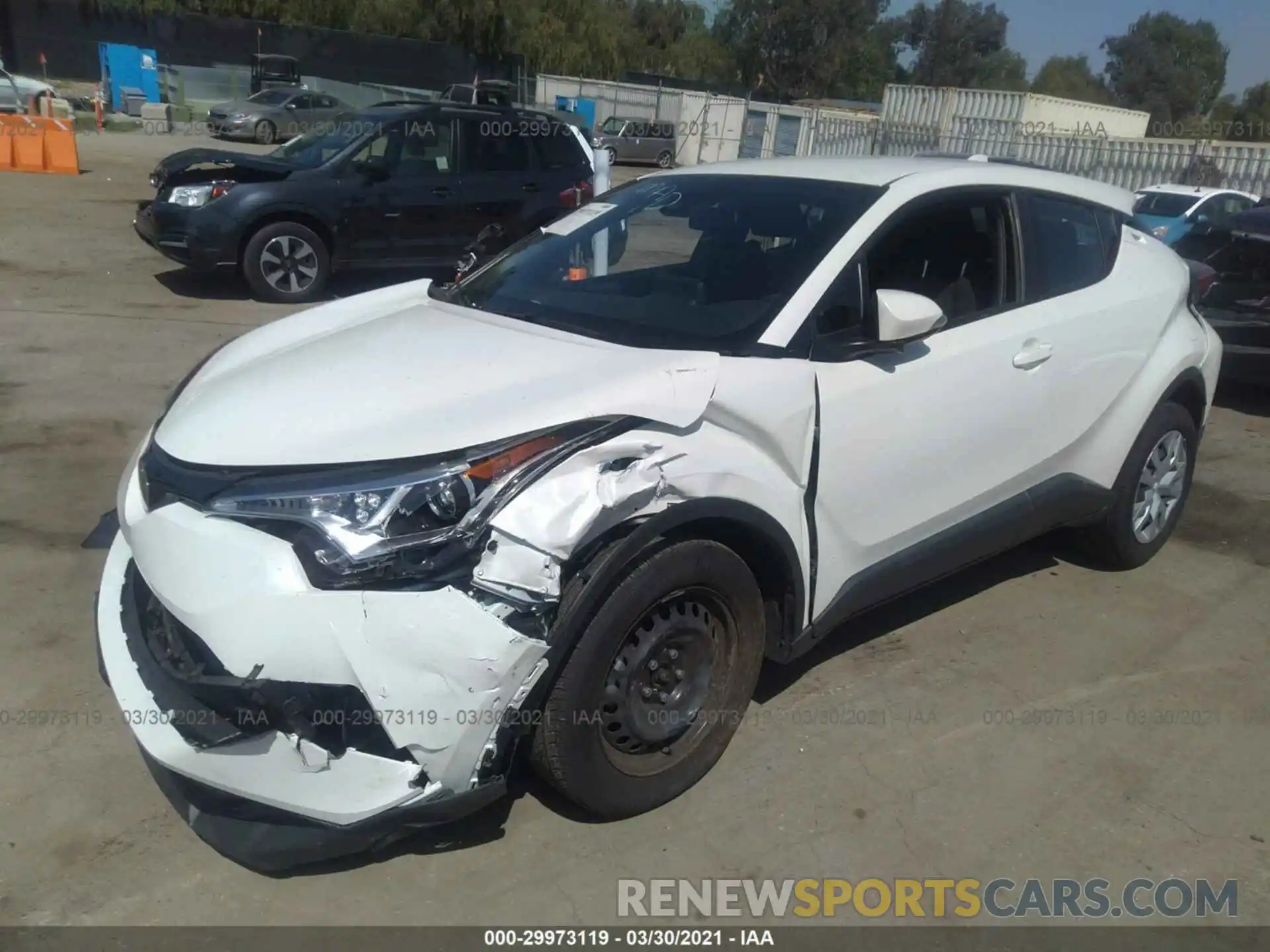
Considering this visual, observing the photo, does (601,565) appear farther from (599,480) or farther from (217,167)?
(217,167)

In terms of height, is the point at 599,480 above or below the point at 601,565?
above

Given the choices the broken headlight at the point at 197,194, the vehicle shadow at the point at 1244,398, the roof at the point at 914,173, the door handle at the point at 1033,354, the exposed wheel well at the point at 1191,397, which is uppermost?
the roof at the point at 914,173

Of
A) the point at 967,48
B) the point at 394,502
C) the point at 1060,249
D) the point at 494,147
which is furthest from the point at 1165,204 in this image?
the point at 967,48

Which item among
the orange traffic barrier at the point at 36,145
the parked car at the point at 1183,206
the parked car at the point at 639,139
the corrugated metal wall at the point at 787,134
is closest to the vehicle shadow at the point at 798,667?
the parked car at the point at 1183,206

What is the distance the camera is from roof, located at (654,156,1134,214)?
3854 mm

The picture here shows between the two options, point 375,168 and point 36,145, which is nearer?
point 375,168

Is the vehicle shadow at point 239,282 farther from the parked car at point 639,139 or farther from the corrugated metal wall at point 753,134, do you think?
the corrugated metal wall at point 753,134

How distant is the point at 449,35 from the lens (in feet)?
155

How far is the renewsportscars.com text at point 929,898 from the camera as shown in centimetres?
289

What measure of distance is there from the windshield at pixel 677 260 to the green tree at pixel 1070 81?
261ft

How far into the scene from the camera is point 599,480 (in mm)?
2721

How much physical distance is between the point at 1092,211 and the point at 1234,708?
206 cm

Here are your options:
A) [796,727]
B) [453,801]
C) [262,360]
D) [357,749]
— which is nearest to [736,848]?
[796,727]

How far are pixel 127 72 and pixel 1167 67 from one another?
251ft
